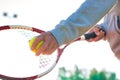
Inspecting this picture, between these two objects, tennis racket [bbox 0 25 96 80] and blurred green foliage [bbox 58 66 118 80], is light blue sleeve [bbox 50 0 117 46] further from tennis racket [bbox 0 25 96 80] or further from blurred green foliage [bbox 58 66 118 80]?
blurred green foliage [bbox 58 66 118 80]

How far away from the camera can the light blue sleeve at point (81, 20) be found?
577mm

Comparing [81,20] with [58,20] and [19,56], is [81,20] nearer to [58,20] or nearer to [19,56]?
[19,56]

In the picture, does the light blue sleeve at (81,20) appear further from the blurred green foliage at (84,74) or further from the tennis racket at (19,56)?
the blurred green foliage at (84,74)

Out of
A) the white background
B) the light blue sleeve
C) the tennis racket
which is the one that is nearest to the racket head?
Result: the tennis racket

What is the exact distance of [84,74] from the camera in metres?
1.58

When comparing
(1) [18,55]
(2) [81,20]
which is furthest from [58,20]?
(2) [81,20]

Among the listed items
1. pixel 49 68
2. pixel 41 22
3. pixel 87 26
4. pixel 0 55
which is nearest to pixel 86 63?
pixel 41 22

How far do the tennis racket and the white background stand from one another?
0.16 metres

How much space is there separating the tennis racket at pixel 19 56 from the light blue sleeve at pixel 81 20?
46 centimetres

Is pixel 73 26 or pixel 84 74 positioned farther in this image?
pixel 84 74

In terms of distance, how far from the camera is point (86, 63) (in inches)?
62.9

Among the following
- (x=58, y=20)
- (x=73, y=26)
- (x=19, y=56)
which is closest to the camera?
(x=73, y=26)

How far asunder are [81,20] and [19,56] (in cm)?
81

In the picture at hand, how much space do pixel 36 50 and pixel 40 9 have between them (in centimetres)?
101
